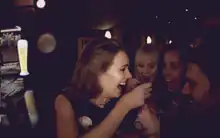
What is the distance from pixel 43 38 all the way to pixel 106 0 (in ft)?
1.70

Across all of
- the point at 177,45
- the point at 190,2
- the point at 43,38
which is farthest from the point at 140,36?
the point at 43,38

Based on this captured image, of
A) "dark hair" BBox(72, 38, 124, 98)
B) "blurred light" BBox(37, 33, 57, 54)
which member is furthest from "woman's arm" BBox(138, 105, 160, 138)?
"blurred light" BBox(37, 33, 57, 54)

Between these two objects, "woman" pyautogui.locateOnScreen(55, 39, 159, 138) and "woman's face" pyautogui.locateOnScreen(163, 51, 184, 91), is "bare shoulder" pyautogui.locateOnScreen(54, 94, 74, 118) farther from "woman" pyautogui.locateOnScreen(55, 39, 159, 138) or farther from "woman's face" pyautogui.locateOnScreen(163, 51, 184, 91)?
"woman's face" pyautogui.locateOnScreen(163, 51, 184, 91)

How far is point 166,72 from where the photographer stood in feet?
6.67

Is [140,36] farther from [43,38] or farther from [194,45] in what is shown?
[43,38]

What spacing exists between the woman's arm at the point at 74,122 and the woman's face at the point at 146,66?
1.05 ft

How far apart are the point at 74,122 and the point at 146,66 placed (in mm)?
660

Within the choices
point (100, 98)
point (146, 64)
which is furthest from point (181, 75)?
point (100, 98)

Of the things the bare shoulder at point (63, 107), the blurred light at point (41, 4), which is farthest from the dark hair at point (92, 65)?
the blurred light at point (41, 4)

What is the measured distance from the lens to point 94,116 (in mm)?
1848

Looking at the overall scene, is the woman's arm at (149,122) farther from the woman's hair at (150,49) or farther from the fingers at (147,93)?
the woman's hair at (150,49)

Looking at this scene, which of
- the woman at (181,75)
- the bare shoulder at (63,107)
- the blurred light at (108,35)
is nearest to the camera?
the bare shoulder at (63,107)

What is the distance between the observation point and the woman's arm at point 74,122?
5.07 feet

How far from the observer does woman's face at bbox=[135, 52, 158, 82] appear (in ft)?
6.44
